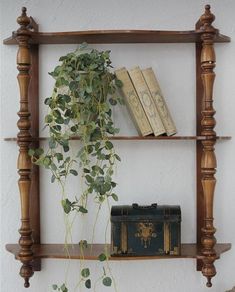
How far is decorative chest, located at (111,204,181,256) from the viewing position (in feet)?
6.19

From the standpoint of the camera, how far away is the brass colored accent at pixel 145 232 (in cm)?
189

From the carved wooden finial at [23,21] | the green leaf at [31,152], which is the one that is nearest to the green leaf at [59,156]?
the green leaf at [31,152]

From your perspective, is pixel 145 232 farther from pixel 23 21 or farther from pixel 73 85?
pixel 23 21


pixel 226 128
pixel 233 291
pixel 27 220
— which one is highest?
pixel 226 128

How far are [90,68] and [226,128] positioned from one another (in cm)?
71

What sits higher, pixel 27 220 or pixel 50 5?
pixel 50 5

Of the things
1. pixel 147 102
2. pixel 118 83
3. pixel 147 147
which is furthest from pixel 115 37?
pixel 147 147

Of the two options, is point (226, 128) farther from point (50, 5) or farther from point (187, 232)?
point (50, 5)

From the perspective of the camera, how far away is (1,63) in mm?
2102

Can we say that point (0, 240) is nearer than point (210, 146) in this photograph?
No

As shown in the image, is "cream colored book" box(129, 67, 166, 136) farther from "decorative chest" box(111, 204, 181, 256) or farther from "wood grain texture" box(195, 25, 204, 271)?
"decorative chest" box(111, 204, 181, 256)

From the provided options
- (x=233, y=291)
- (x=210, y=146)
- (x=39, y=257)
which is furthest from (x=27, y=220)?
(x=233, y=291)

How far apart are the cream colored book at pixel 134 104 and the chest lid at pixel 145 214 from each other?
327 millimetres

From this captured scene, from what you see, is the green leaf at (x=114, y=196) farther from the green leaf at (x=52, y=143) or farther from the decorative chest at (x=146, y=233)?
the green leaf at (x=52, y=143)
